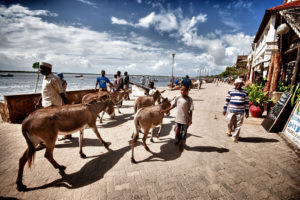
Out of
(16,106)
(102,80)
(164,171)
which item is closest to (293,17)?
(164,171)

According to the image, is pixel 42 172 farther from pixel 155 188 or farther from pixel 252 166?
pixel 252 166

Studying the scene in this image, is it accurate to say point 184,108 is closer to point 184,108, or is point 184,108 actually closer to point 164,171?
point 184,108

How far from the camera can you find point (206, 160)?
393 centimetres

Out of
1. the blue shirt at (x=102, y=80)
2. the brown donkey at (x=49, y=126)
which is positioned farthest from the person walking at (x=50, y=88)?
the blue shirt at (x=102, y=80)

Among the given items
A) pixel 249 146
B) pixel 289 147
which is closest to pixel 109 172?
pixel 249 146

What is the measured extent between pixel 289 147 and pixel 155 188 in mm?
5193

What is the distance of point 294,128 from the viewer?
4875mm

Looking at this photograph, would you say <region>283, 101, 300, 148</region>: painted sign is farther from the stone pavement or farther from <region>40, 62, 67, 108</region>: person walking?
<region>40, 62, 67, 108</region>: person walking

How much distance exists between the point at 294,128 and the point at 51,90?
9125 millimetres

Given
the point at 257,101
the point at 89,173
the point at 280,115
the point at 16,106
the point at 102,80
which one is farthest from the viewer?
the point at 102,80

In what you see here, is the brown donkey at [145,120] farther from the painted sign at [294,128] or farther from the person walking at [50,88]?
the painted sign at [294,128]

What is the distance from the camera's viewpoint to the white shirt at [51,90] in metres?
4.34

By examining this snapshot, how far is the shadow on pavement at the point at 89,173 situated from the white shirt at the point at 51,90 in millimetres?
2450

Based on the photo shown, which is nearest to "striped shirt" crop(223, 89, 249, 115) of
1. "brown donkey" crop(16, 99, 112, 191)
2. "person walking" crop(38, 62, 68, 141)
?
"brown donkey" crop(16, 99, 112, 191)
